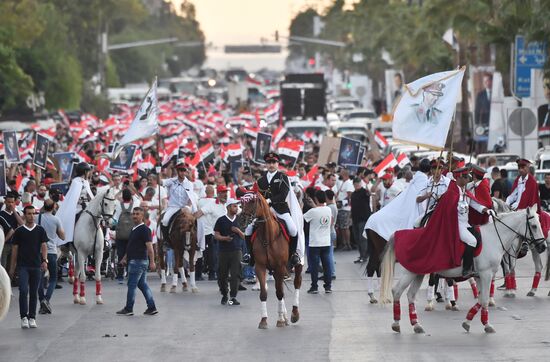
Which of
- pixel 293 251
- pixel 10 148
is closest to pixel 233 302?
pixel 293 251

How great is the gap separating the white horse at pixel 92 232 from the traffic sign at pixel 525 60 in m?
22.6

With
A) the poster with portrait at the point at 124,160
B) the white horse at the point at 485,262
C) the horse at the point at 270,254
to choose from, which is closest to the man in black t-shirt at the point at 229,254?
the horse at the point at 270,254

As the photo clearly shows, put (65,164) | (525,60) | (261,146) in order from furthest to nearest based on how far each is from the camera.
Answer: (525,60) < (261,146) < (65,164)

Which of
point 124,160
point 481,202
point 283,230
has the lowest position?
point 124,160

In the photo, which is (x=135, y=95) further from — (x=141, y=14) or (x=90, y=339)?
(x=90, y=339)

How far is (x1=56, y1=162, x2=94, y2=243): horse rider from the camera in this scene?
24.1 metres

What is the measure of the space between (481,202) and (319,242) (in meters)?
4.39

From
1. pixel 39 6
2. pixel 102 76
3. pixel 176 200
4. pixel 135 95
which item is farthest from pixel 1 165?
pixel 135 95

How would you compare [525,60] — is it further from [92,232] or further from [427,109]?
[427,109]

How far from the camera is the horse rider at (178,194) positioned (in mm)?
25234

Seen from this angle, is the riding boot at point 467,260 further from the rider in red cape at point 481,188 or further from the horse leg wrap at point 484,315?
the rider in red cape at point 481,188

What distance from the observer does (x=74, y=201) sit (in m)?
24.5

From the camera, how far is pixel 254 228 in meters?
20.3

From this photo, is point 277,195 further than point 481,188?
No
